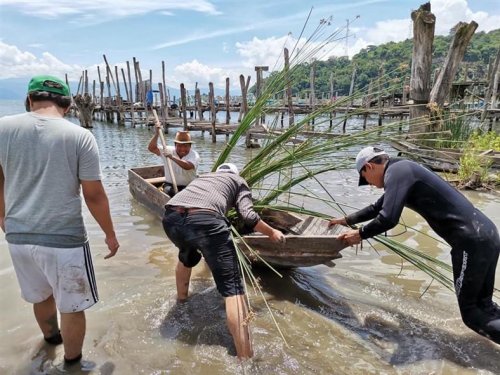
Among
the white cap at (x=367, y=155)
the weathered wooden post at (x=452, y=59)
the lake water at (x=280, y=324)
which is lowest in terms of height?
the lake water at (x=280, y=324)

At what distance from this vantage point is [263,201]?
4.57 meters

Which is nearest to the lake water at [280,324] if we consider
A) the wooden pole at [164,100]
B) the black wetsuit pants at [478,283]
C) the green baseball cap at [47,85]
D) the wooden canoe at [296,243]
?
the black wetsuit pants at [478,283]

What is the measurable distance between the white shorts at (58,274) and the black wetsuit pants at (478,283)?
2.61 m

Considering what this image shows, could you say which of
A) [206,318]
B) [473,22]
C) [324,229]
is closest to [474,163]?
[473,22]

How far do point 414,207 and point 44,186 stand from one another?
2587mm

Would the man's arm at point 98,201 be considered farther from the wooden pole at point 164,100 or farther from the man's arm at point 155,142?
the wooden pole at point 164,100

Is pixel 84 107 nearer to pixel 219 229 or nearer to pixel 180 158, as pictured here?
pixel 180 158

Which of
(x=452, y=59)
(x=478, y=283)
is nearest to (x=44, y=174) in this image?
(x=478, y=283)

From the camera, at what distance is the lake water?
9.80 ft

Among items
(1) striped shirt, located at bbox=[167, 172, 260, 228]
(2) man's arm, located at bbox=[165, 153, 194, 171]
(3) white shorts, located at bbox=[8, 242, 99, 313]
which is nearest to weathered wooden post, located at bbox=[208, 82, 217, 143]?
(2) man's arm, located at bbox=[165, 153, 194, 171]

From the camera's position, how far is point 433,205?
9.89 feet

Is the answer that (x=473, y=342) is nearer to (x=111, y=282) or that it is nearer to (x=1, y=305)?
(x=111, y=282)

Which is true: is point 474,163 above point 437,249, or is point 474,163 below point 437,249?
above

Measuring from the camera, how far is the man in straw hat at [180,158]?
5918 mm
